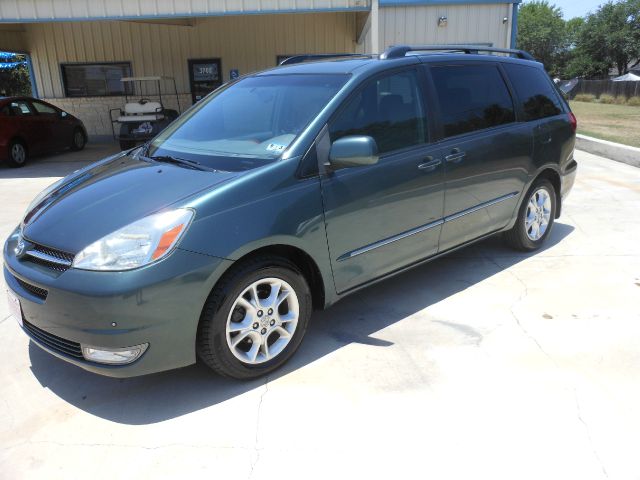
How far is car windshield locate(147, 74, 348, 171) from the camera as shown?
326cm

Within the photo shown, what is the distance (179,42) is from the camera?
1617 centimetres

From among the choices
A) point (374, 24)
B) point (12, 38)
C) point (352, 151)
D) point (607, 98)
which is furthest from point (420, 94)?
point (607, 98)

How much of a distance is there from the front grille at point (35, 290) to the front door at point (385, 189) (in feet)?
5.16

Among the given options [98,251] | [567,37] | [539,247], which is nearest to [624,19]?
[567,37]

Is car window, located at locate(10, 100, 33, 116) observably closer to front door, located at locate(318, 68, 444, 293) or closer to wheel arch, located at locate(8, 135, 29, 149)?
wheel arch, located at locate(8, 135, 29, 149)

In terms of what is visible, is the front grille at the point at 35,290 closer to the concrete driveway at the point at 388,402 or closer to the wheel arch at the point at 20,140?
the concrete driveway at the point at 388,402

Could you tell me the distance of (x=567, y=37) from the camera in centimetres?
6738

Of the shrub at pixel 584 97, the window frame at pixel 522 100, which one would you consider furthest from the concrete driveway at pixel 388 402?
the shrub at pixel 584 97

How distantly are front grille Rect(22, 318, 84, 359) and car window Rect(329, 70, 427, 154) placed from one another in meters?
1.85

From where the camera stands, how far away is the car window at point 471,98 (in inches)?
156

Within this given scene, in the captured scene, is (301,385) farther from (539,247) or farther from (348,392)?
(539,247)

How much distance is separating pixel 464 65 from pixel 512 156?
0.86m

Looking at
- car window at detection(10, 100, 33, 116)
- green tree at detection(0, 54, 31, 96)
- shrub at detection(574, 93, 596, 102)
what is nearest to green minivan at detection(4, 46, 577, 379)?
car window at detection(10, 100, 33, 116)

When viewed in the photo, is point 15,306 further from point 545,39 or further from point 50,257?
point 545,39
